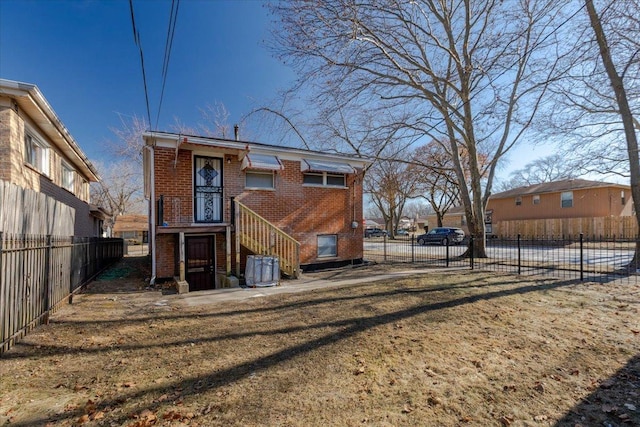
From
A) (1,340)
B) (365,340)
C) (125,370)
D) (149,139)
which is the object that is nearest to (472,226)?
(365,340)

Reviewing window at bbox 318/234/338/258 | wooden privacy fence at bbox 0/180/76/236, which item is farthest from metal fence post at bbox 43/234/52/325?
window at bbox 318/234/338/258

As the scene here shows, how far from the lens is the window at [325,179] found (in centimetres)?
1184

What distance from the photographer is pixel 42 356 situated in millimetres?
3766

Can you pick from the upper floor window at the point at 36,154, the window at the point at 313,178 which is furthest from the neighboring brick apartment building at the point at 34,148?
the window at the point at 313,178

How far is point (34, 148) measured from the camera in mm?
8766

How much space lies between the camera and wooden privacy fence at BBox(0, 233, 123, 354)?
3.74 metres

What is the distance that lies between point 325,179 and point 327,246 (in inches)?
104

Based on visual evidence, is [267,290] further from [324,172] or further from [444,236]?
[444,236]

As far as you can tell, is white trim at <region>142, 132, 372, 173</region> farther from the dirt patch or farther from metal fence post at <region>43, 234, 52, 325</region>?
the dirt patch

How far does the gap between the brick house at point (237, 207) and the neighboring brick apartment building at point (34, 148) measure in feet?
7.83

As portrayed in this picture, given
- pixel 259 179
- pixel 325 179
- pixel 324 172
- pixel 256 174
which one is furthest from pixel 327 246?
pixel 256 174

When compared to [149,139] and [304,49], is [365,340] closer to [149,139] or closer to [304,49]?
[149,139]

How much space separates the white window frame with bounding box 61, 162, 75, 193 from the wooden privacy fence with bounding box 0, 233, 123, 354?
6.87 m

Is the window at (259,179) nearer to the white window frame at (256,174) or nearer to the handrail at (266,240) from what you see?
the white window frame at (256,174)
